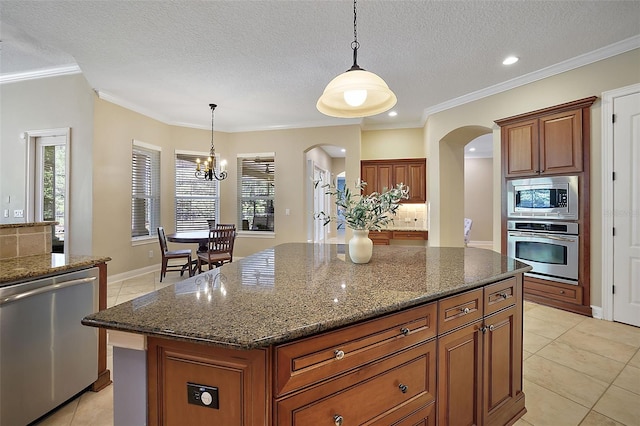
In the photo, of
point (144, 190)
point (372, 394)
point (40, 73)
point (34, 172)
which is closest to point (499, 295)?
point (372, 394)

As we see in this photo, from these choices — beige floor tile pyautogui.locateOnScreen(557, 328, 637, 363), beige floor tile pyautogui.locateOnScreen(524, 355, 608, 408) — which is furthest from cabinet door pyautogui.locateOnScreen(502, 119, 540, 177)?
beige floor tile pyautogui.locateOnScreen(524, 355, 608, 408)

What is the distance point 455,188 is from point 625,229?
246cm

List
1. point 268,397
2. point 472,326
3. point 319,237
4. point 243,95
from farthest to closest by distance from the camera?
point 319,237
point 243,95
point 472,326
point 268,397

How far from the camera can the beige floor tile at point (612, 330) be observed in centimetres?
275

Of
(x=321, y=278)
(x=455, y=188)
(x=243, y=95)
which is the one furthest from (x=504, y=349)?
(x=243, y=95)

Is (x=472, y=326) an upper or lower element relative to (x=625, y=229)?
lower

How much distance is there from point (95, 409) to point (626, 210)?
16.4 ft

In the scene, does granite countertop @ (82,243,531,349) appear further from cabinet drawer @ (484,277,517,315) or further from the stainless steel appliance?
the stainless steel appliance

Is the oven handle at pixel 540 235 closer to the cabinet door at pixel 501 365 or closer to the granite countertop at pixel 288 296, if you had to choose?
the granite countertop at pixel 288 296

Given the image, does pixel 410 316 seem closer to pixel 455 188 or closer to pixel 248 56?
pixel 248 56

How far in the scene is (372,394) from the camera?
42.1 inches

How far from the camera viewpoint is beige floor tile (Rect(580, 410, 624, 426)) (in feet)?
5.68

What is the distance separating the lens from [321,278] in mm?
1483

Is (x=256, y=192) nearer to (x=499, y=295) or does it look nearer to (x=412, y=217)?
(x=412, y=217)
